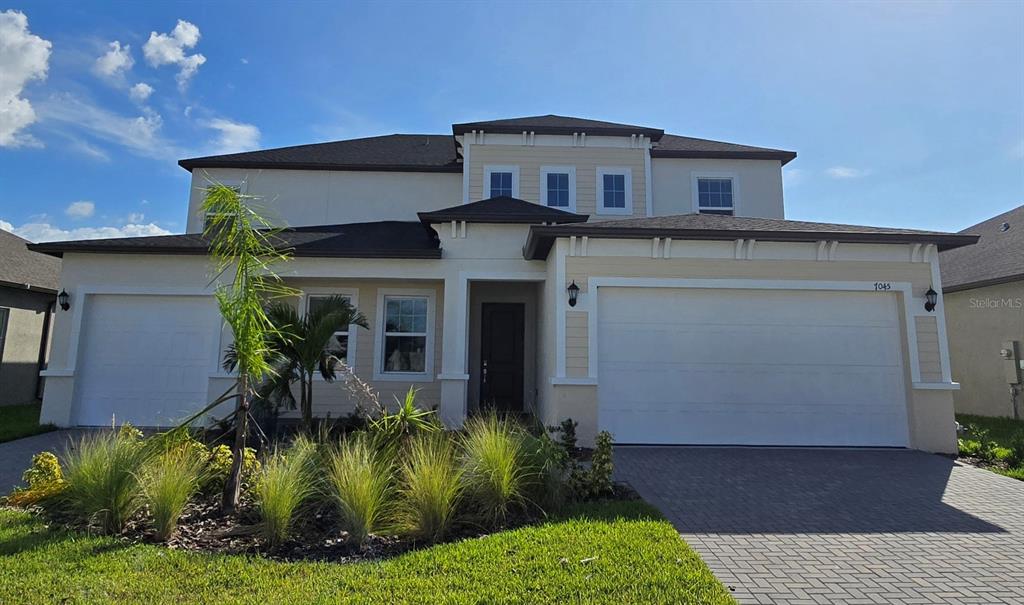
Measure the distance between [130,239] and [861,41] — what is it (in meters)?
15.0

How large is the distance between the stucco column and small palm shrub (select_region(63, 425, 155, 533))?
5.51m

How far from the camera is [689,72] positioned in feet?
30.3

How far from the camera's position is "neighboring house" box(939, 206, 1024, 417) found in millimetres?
11328

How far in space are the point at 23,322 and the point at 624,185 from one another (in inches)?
671

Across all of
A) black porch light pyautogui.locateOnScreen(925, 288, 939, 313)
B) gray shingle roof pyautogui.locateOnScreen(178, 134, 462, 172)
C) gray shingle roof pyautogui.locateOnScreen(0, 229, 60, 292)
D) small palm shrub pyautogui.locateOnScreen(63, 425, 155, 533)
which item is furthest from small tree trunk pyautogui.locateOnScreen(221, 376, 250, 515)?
gray shingle roof pyautogui.locateOnScreen(0, 229, 60, 292)

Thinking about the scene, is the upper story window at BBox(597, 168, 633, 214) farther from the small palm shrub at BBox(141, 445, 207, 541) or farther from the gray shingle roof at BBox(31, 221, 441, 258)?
the small palm shrub at BBox(141, 445, 207, 541)

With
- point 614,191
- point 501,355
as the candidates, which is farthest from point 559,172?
point 501,355

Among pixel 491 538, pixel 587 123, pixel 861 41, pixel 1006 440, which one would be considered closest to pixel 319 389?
pixel 491 538

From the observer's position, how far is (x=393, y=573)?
3463mm

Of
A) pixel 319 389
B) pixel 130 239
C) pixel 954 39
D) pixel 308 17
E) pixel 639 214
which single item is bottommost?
pixel 319 389

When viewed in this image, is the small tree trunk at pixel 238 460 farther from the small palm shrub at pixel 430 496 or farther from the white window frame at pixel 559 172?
the white window frame at pixel 559 172

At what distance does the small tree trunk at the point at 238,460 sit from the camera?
15.6 ft

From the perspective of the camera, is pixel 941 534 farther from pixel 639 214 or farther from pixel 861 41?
pixel 639 214

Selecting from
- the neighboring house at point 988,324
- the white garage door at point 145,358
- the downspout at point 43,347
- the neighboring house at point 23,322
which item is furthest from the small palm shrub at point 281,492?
the neighboring house at point 988,324
